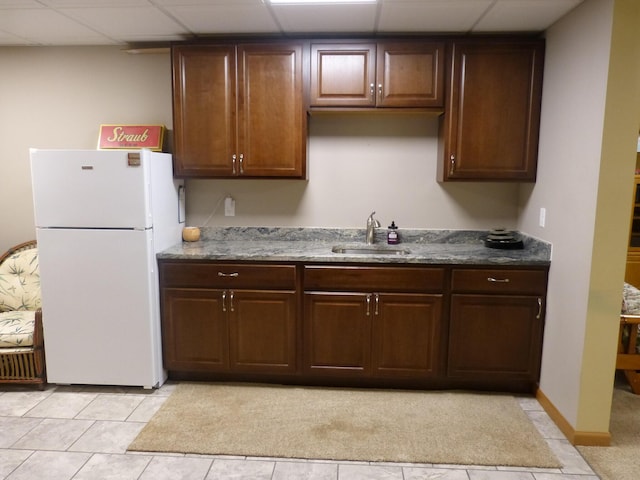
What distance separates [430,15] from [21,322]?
3.17m

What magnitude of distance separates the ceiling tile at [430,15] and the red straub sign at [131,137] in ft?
5.60

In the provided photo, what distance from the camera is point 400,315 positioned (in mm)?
2877

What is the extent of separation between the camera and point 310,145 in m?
3.34

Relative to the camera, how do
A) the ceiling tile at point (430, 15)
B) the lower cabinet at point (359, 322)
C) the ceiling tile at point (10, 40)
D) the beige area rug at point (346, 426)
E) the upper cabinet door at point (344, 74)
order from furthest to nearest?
the ceiling tile at point (10, 40) → the upper cabinet door at point (344, 74) → the lower cabinet at point (359, 322) → the ceiling tile at point (430, 15) → the beige area rug at point (346, 426)

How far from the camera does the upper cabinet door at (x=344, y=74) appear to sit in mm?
2939

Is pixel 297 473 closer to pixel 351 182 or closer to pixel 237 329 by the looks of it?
pixel 237 329

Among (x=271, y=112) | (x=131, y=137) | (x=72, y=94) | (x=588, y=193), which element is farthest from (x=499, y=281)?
(x=72, y=94)

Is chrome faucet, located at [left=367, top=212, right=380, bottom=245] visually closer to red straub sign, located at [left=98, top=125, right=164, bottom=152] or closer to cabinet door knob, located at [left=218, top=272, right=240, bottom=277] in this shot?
cabinet door knob, located at [left=218, top=272, right=240, bottom=277]

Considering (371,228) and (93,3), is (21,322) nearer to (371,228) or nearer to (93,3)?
(93,3)

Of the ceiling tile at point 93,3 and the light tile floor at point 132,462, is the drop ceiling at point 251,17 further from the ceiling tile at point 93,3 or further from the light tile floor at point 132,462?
the light tile floor at point 132,462

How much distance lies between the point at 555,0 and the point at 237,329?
8.43 feet

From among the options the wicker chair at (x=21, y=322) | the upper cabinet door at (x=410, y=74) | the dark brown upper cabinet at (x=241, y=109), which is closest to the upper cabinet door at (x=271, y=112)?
the dark brown upper cabinet at (x=241, y=109)

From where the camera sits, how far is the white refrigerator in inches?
108

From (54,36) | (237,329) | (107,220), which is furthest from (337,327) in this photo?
(54,36)
